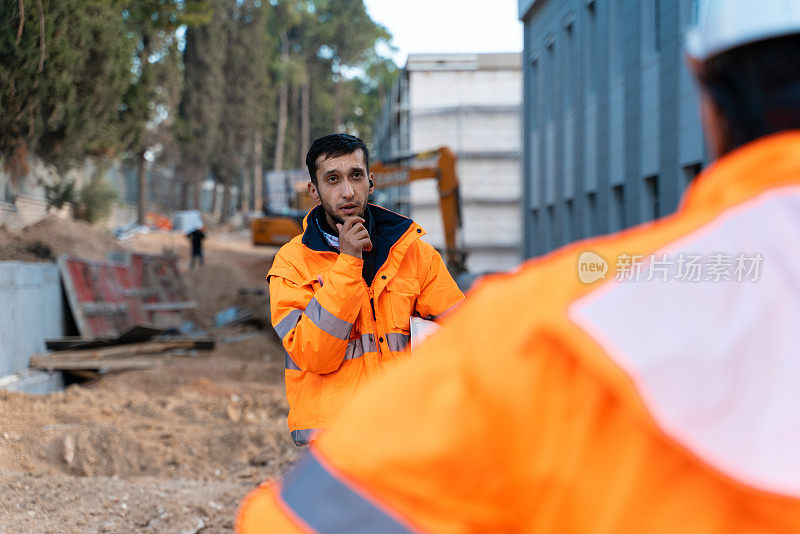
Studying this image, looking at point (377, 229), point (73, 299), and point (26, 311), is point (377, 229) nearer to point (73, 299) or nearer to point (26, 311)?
point (26, 311)

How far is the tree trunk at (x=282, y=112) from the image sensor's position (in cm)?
5816

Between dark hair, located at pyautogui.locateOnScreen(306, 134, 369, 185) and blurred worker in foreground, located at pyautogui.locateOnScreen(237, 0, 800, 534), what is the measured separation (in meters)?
2.57

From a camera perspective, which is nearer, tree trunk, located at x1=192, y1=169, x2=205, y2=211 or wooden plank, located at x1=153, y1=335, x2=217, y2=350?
wooden plank, located at x1=153, y1=335, x2=217, y2=350

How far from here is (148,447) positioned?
844 centimetres

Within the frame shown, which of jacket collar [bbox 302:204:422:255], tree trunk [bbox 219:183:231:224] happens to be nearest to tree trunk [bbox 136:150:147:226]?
tree trunk [bbox 219:183:231:224]

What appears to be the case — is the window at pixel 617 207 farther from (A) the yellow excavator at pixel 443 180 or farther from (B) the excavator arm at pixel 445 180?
(B) the excavator arm at pixel 445 180

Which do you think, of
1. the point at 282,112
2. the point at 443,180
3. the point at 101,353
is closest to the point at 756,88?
the point at 101,353

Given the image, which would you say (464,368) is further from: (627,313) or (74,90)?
(74,90)

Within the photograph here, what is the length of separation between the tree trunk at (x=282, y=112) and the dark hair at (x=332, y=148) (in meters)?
54.9

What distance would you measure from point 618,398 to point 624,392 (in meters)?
0.02

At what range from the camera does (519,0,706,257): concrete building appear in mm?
15164

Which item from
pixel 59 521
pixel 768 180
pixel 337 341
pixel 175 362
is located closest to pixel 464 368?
pixel 768 180

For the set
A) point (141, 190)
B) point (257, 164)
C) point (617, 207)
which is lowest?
point (617, 207)
